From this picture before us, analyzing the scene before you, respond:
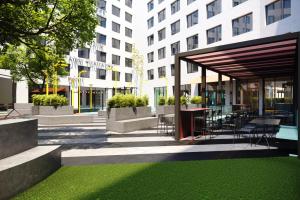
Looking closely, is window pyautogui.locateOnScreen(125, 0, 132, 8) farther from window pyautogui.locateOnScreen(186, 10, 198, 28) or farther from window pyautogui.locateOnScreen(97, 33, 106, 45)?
window pyautogui.locateOnScreen(186, 10, 198, 28)

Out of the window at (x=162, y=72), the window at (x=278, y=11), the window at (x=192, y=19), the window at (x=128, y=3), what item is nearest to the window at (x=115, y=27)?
the window at (x=128, y=3)

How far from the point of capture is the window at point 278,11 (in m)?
17.6

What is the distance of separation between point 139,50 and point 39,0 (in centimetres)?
3770

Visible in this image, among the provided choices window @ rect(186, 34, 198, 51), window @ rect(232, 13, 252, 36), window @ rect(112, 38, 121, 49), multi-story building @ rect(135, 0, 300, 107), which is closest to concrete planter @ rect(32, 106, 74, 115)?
multi-story building @ rect(135, 0, 300, 107)

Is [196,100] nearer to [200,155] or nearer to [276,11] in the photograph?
[276,11]

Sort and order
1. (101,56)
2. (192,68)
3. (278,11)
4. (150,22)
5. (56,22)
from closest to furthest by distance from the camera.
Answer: (56,22), (278,11), (192,68), (101,56), (150,22)

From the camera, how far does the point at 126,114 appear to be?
12281 millimetres

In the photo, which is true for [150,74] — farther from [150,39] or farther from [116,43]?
[116,43]

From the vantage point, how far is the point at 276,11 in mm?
18688

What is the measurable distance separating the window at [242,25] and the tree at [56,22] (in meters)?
18.0

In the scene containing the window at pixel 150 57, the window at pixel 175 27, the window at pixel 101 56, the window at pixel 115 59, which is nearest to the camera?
the window at pixel 175 27

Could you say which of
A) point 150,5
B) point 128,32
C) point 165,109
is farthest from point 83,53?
point 165,109

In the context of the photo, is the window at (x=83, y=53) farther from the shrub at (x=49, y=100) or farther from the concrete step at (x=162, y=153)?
the concrete step at (x=162, y=153)

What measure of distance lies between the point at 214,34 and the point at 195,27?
3829 mm
